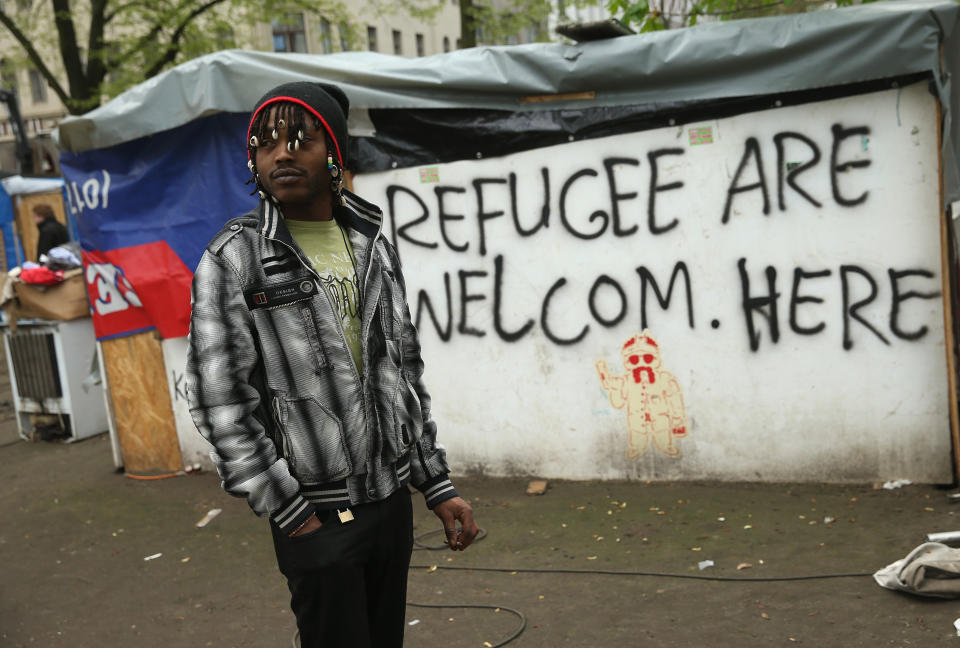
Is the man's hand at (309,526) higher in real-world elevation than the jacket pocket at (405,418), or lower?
lower

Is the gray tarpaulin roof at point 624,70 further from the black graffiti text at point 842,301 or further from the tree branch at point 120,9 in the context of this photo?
the tree branch at point 120,9

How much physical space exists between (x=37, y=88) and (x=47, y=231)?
38.0 meters

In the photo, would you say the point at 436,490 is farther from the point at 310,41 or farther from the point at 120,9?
the point at 310,41

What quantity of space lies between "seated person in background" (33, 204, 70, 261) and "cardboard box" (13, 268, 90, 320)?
2.46 meters

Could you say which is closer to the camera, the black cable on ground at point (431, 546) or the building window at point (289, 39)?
the black cable on ground at point (431, 546)

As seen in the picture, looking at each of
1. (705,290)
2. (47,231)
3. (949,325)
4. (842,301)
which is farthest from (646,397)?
(47,231)

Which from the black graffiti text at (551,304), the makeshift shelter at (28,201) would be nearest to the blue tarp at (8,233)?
the makeshift shelter at (28,201)

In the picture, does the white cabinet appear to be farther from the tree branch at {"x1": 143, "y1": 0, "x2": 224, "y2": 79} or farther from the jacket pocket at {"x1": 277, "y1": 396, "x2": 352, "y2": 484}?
the tree branch at {"x1": 143, "y1": 0, "x2": 224, "y2": 79}

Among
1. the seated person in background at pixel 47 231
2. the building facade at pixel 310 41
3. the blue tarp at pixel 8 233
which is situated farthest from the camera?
the building facade at pixel 310 41

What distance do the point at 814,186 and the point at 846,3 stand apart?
6.96ft

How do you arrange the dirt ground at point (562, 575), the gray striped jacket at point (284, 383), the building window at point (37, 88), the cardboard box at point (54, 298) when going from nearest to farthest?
the gray striped jacket at point (284, 383) < the dirt ground at point (562, 575) < the cardboard box at point (54, 298) < the building window at point (37, 88)

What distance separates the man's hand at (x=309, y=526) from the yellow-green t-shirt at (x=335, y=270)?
15.1 inches

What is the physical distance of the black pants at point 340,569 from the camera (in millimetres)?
2176

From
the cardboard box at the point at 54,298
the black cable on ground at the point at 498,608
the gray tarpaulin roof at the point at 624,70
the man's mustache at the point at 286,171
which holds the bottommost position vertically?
the black cable on ground at the point at 498,608
